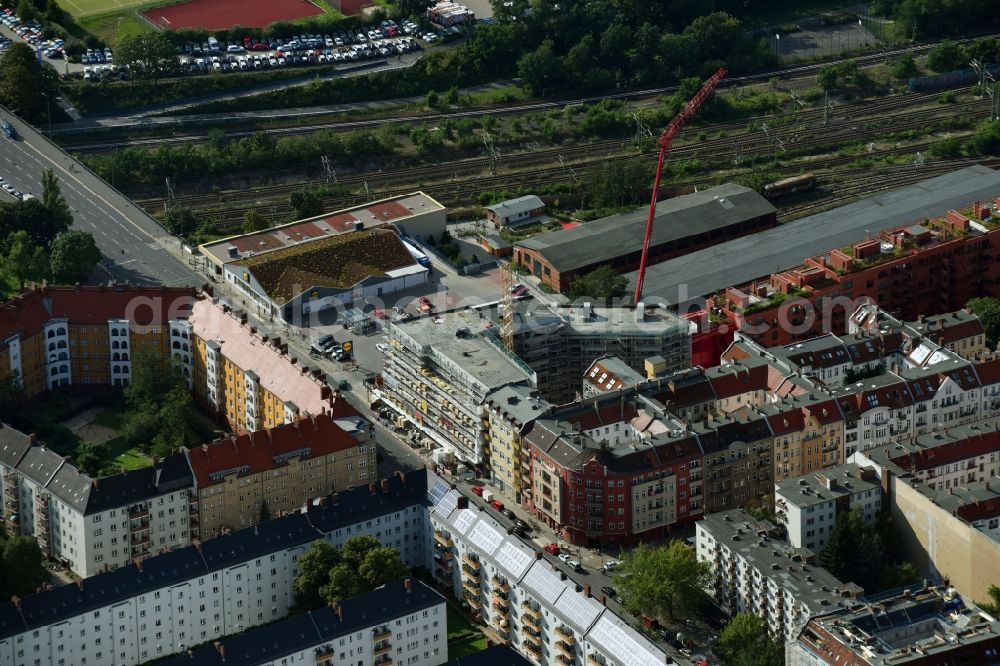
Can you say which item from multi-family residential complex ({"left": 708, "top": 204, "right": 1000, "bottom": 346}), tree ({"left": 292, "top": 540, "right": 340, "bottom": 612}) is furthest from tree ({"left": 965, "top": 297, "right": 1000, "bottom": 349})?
tree ({"left": 292, "top": 540, "right": 340, "bottom": 612})

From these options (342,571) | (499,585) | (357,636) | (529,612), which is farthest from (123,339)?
(529,612)

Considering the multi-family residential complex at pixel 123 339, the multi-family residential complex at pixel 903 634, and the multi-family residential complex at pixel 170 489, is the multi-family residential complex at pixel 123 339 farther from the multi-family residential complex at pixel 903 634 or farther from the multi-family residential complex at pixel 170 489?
the multi-family residential complex at pixel 903 634

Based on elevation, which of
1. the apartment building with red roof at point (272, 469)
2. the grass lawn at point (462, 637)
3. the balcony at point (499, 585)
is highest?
the apartment building with red roof at point (272, 469)

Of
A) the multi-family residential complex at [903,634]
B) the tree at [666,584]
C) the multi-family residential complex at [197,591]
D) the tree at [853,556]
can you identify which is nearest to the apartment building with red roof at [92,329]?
the multi-family residential complex at [197,591]

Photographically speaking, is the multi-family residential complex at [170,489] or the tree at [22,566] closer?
the tree at [22,566]

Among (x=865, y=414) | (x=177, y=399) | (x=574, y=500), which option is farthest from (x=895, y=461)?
(x=177, y=399)

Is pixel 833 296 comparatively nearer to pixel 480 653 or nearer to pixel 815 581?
pixel 815 581
